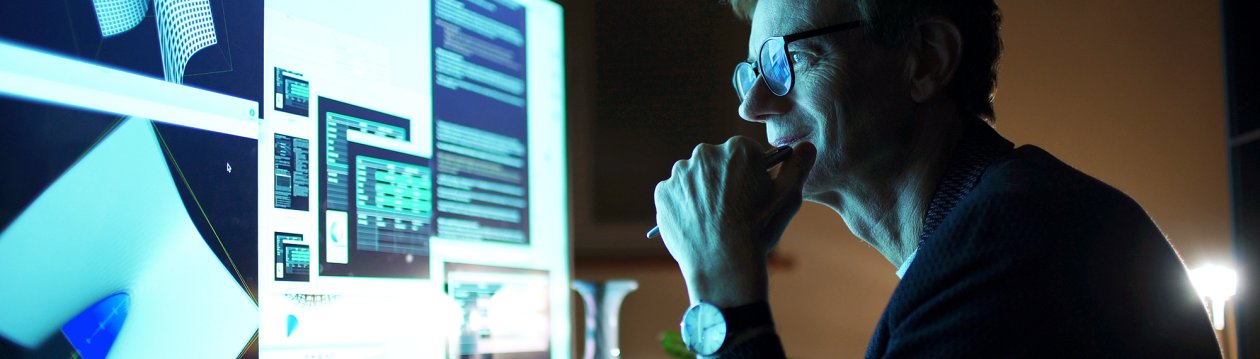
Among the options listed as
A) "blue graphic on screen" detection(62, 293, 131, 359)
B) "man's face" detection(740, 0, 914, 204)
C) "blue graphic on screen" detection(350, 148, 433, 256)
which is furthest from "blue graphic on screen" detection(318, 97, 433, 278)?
"man's face" detection(740, 0, 914, 204)

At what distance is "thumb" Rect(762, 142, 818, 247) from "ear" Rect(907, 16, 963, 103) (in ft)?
0.43

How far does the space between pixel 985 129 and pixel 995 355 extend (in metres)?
0.36

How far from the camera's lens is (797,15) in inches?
43.8

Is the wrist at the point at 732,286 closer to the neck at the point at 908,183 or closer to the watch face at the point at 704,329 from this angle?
the watch face at the point at 704,329

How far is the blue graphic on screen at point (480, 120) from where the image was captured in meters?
1.15

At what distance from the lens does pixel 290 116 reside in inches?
35.3

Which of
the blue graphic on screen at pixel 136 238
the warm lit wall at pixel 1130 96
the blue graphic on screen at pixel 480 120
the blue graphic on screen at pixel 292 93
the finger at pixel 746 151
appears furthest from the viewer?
the warm lit wall at pixel 1130 96

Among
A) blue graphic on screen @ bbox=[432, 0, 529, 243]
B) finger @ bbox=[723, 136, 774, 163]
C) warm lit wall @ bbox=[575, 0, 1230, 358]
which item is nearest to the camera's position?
finger @ bbox=[723, 136, 774, 163]

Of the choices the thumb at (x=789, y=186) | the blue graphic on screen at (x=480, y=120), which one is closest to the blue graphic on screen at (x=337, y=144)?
the blue graphic on screen at (x=480, y=120)

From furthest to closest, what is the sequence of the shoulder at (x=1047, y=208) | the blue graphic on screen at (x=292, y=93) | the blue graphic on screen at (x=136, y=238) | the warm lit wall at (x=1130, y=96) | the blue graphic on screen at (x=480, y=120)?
the warm lit wall at (x=1130, y=96), the blue graphic on screen at (x=480, y=120), the blue graphic on screen at (x=292, y=93), the shoulder at (x=1047, y=208), the blue graphic on screen at (x=136, y=238)

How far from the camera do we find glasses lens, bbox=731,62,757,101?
3.90 feet

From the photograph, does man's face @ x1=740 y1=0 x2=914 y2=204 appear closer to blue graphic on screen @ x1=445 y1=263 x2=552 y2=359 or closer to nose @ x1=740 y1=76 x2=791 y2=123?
nose @ x1=740 y1=76 x2=791 y2=123

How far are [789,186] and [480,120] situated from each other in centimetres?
40

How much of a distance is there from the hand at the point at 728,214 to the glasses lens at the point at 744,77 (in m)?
0.14
